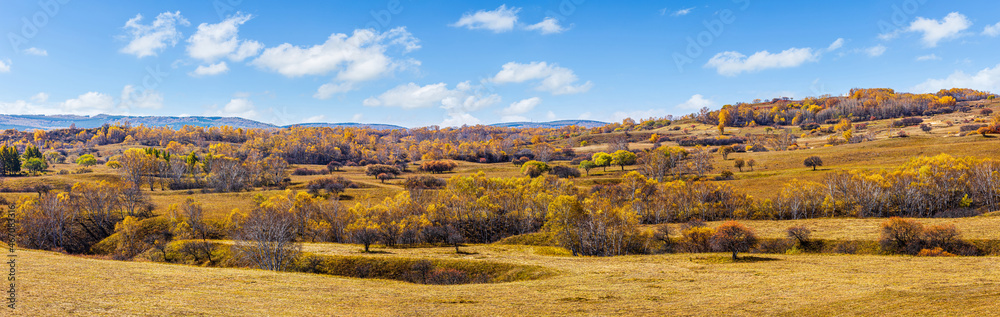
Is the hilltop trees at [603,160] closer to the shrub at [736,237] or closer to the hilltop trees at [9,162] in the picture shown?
the shrub at [736,237]

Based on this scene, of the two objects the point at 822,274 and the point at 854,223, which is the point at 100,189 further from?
the point at 854,223

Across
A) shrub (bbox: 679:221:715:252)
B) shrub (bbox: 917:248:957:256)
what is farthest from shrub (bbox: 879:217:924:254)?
shrub (bbox: 679:221:715:252)

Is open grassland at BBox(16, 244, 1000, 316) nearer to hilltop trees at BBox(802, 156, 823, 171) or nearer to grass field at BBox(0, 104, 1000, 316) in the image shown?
grass field at BBox(0, 104, 1000, 316)

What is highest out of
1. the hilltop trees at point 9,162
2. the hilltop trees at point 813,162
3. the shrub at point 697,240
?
the hilltop trees at point 9,162

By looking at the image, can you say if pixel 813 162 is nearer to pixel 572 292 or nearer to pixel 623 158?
pixel 623 158

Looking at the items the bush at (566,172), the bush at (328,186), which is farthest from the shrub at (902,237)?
the bush at (328,186)

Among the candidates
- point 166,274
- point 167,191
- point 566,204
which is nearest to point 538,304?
point 166,274

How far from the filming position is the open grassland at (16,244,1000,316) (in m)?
26.2

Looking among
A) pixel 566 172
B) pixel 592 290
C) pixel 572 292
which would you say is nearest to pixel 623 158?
pixel 566 172

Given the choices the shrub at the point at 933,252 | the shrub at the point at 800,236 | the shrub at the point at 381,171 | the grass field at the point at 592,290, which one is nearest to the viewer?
the grass field at the point at 592,290

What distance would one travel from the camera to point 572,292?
37062 mm

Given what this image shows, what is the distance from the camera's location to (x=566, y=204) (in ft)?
266

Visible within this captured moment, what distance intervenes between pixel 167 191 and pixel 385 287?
143512mm

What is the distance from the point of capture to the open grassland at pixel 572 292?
26.2 meters
